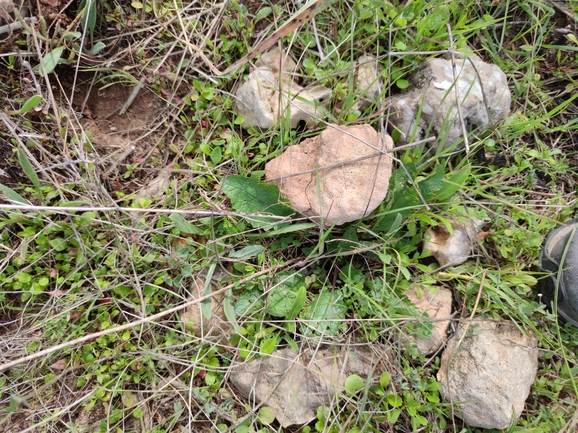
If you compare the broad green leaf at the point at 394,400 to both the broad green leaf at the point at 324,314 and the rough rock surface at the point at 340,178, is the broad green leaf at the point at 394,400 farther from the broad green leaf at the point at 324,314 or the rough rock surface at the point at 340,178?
the rough rock surface at the point at 340,178

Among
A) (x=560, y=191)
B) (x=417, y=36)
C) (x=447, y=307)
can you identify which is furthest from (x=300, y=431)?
(x=417, y=36)

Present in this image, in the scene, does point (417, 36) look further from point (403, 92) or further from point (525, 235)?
point (525, 235)

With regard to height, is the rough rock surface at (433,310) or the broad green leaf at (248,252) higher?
the broad green leaf at (248,252)

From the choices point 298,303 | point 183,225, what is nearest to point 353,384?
point 298,303

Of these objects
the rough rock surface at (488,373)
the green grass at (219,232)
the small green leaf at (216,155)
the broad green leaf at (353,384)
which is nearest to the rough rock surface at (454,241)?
the green grass at (219,232)

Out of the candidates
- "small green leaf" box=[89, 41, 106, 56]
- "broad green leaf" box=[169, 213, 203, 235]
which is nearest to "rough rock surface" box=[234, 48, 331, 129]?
"broad green leaf" box=[169, 213, 203, 235]

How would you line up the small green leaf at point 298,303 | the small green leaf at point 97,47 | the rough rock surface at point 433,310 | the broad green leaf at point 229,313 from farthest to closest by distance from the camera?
Result: 1. the small green leaf at point 97,47
2. the rough rock surface at point 433,310
3. the small green leaf at point 298,303
4. the broad green leaf at point 229,313

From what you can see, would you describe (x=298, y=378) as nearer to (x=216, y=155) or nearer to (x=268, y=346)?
(x=268, y=346)
